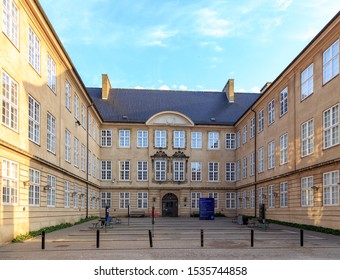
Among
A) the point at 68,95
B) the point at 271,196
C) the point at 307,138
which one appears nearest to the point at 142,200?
the point at 271,196

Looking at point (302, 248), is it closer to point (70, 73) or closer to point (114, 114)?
point (70, 73)

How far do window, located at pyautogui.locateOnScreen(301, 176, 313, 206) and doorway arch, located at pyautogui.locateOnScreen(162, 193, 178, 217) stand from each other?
24.2 meters

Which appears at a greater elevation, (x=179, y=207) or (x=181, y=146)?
(x=181, y=146)

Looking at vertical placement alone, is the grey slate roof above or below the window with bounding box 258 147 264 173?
above

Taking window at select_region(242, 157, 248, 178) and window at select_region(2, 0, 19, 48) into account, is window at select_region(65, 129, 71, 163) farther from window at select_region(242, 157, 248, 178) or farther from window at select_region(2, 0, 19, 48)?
window at select_region(242, 157, 248, 178)

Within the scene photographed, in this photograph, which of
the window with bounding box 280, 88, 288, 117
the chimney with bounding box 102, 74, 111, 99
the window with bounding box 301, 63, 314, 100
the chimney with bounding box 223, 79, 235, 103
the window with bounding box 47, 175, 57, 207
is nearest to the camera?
the window with bounding box 47, 175, 57, 207

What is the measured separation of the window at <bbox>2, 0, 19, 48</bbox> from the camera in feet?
60.7

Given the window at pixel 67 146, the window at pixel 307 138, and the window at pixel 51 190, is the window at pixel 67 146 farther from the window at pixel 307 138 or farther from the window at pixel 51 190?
the window at pixel 307 138

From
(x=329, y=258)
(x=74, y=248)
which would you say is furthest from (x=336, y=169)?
(x=74, y=248)

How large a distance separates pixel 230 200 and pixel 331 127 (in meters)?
28.4

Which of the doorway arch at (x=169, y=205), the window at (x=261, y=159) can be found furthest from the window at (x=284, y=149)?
the doorway arch at (x=169, y=205)

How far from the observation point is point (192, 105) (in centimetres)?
5525

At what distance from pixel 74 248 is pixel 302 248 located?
29.1 ft

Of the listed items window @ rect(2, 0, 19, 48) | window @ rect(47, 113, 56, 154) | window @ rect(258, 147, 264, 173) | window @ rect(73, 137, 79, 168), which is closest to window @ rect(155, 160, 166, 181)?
window @ rect(258, 147, 264, 173)
